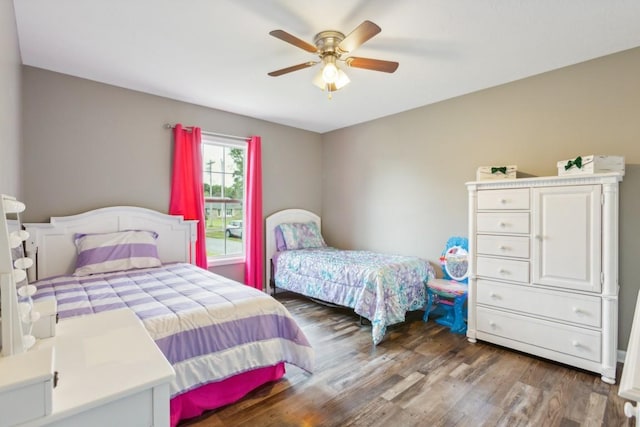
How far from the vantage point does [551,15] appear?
1.98 m

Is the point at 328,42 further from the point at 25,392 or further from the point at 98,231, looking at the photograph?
the point at 98,231

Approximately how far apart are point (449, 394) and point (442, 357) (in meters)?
0.53

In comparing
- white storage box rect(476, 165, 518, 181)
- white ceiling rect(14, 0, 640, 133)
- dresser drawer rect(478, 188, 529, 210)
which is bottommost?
dresser drawer rect(478, 188, 529, 210)

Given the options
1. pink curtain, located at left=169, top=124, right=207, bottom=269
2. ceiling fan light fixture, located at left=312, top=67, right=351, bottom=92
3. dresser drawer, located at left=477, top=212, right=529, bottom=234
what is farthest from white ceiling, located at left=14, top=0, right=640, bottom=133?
dresser drawer, located at left=477, top=212, right=529, bottom=234

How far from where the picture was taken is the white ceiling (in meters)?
1.94

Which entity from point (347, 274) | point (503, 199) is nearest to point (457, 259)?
point (503, 199)

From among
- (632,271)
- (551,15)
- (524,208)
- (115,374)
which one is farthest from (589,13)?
(115,374)

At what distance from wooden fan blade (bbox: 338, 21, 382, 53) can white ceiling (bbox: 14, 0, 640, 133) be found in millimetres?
175

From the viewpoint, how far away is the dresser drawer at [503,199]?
2.55 metres

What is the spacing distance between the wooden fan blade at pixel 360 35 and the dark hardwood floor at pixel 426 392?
226cm

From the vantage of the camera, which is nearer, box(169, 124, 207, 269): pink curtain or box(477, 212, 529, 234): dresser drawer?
box(477, 212, 529, 234): dresser drawer

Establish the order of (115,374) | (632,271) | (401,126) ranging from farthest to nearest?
(401,126)
(632,271)
(115,374)

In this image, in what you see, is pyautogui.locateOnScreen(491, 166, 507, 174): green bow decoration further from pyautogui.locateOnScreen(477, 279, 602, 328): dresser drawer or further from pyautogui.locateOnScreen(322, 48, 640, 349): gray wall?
pyautogui.locateOnScreen(477, 279, 602, 328): dresser drawer

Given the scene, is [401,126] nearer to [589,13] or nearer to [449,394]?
[589,13]
